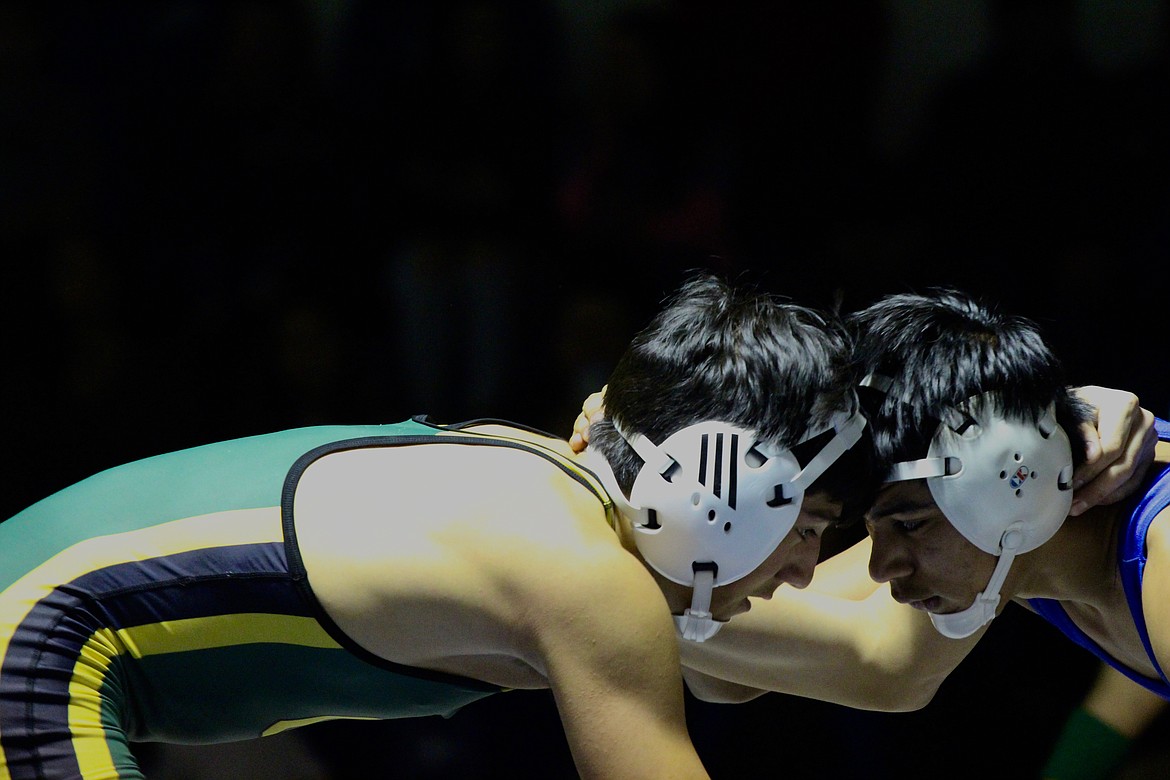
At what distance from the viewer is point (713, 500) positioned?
2.14 meters

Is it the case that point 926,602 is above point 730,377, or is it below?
below

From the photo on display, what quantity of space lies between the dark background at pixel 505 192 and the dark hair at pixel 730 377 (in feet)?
6.04

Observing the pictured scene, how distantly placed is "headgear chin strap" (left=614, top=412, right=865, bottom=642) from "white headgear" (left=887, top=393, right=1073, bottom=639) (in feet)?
1.05

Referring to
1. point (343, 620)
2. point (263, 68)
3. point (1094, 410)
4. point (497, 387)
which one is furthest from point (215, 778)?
point (1094, 410)

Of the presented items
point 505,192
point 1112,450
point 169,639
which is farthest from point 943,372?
point 505,192

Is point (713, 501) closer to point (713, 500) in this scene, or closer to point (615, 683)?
point (713, 500)

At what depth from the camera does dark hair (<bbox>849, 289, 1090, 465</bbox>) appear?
8.09 ft

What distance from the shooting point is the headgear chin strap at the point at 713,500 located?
2139mm

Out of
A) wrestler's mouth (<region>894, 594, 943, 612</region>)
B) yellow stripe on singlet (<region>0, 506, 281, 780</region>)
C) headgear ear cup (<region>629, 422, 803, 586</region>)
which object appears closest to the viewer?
yellow stripe on singlet (<region>0, 506, 281, 780</region>)

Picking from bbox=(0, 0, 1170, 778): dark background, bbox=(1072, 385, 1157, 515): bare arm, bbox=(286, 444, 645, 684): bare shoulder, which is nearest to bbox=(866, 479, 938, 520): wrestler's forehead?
bbox=(1072, 385, 1157, 515): bare arm

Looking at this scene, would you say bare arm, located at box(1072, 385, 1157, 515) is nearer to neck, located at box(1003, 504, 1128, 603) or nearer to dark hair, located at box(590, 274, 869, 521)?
neck, located at box(1003, 504, 1128, 603)

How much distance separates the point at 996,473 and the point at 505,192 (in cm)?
216

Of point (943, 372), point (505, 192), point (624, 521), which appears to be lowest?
point (624, 521)

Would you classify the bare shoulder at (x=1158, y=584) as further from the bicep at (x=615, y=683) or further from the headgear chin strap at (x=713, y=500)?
the bicep at (x=615, y=683)
